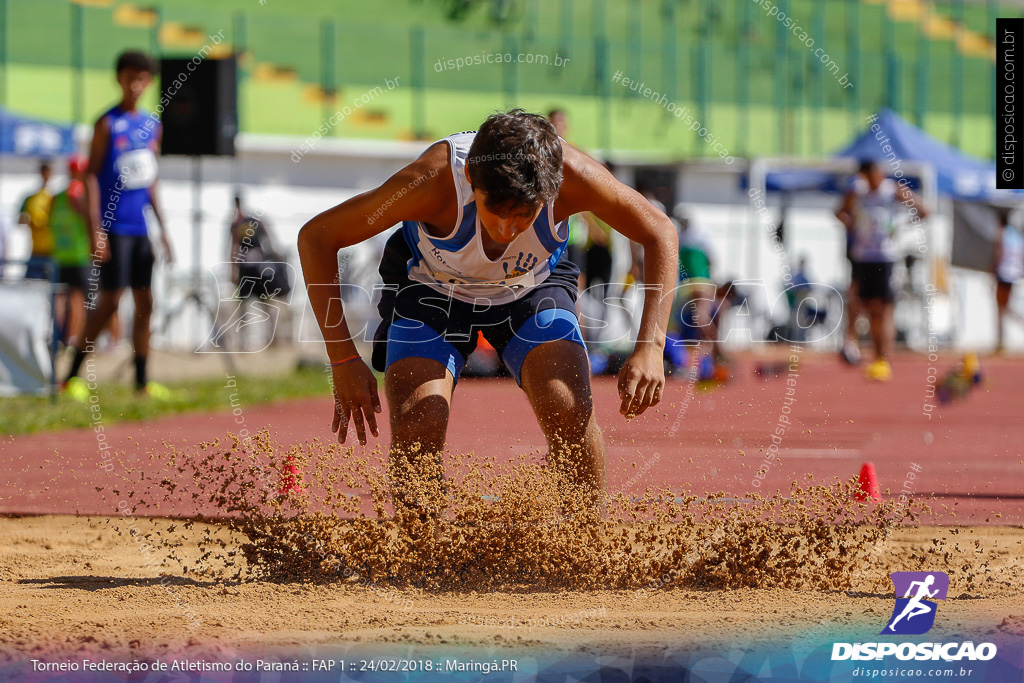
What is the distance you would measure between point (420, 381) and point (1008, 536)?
255cm

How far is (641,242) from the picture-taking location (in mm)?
3928

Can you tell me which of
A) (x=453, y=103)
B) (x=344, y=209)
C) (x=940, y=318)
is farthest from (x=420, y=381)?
(x=453, y=103)

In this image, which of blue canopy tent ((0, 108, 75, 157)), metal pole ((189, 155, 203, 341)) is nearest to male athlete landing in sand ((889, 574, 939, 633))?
metal pole ((189, 155, 203, 341))

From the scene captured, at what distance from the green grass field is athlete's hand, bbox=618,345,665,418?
470cm

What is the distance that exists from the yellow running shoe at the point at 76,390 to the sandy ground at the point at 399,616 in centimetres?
474

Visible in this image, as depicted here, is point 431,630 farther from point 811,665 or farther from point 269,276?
point 269,276

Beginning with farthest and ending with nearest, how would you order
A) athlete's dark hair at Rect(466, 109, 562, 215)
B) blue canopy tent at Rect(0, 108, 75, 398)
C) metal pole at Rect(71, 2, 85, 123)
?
1. metal pole at Rect(71, 2, 85, 123)
2. blue canopy tent at Rect(0, 108, 75, 398)
3. athlete's dark hair at Rect(466, 109, 562, 215)

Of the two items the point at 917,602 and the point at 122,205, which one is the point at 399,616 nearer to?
the point at 917,602

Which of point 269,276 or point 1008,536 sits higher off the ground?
point 269,276

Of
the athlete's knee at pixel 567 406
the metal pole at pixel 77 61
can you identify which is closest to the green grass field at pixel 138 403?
the athlete's knee at pixel 567 406

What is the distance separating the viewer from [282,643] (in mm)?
3049

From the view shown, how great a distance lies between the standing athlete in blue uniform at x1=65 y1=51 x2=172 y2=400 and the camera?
28.2 ft

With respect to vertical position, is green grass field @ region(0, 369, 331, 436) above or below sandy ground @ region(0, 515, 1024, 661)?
above

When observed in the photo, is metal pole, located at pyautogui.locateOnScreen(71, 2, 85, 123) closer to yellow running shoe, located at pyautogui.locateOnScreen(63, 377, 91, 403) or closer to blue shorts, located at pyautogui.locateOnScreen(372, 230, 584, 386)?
yellow running shoe, located at pyautogui.locateOnScreen(63, 377, 91, 403)
